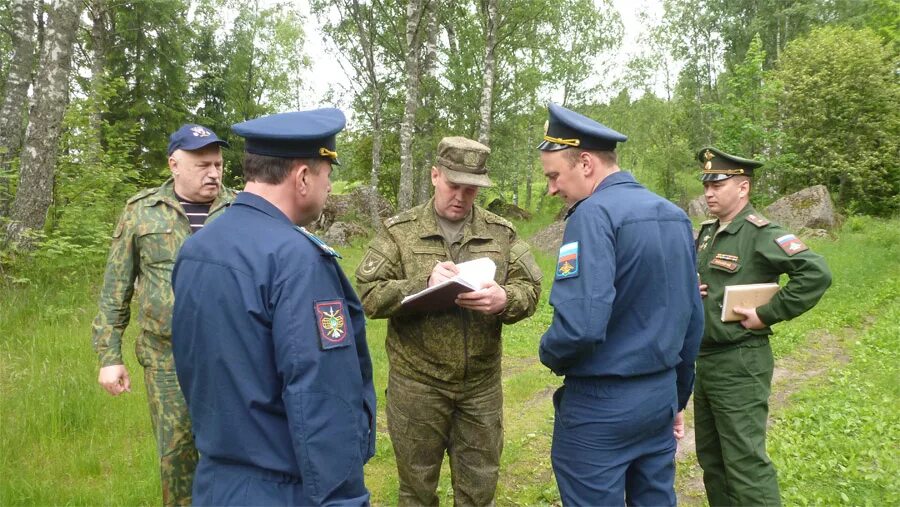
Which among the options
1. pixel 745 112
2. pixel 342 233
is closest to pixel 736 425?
pixel 342 233

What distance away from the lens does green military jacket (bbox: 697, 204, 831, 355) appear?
312cm

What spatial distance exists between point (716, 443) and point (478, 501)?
146 centimetres

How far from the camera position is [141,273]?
9.92 ft

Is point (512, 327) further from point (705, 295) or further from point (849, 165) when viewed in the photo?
point (849, 165)

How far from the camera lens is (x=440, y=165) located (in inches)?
114

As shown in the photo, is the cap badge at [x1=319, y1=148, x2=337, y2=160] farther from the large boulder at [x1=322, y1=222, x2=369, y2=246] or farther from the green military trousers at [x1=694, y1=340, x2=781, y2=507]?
the large boulder at [x1=322, y1=222, x2=369, y2=246]

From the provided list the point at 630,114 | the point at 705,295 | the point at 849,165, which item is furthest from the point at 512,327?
the point at 630,114

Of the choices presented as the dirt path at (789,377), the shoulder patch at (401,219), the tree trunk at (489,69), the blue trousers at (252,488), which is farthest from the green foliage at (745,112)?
the blue trousers at (252,488)

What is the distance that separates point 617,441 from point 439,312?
1.02 meters

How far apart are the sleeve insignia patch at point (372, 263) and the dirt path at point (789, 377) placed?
260 cm

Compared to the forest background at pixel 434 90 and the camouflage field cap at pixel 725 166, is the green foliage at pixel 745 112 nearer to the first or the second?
the forest background at pixel 434 90

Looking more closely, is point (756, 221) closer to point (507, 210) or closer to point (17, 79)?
point (17, 79)

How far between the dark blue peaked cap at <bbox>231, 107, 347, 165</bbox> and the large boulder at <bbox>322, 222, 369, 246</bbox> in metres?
12.8

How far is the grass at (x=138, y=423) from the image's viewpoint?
3.42 meters
